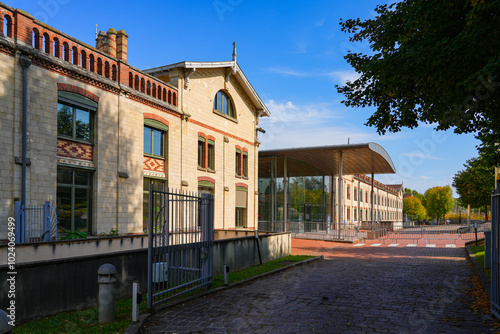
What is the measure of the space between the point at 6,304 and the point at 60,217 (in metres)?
7.84

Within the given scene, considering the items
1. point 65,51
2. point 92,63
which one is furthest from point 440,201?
point 65,51

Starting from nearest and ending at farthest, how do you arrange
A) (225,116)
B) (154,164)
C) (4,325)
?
(4,325), (154,164), (225,116)

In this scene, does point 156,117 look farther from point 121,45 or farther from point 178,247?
point 178,247

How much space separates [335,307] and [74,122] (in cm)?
1109

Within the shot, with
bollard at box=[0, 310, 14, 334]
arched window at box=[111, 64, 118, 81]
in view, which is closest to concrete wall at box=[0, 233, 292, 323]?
bollard at box=[0, 310, 14, 334]

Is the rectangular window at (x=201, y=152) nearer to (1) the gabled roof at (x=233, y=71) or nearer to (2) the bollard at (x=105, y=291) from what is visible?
(1) the gabled roof at (x=233, y=71)

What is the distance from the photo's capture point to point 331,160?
103ft

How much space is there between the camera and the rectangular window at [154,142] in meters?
17.4

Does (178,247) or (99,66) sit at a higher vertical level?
(99,66)

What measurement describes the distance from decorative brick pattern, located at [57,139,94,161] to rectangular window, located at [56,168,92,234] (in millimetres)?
529

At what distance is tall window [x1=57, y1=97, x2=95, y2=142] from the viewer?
13.4 meters

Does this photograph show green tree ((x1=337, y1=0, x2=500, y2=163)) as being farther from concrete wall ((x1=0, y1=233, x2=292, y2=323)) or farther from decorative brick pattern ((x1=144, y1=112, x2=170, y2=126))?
decorative brick pattern ((x1=144, y1=112, x2=170, y2=126))

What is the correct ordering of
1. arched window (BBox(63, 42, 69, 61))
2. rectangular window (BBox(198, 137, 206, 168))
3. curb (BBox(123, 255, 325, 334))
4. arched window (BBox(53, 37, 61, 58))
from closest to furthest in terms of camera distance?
1. curb (BBox(123, 255, 325, 334))
2. arched window (BBox(53, 37, 61, 58))
3. arched window (BBox(63, 42, 69, 61))
4. rectangular window (BBox(198, 137, 206, 168))

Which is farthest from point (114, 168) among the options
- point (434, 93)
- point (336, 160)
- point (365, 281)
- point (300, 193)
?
point (300, 193)
